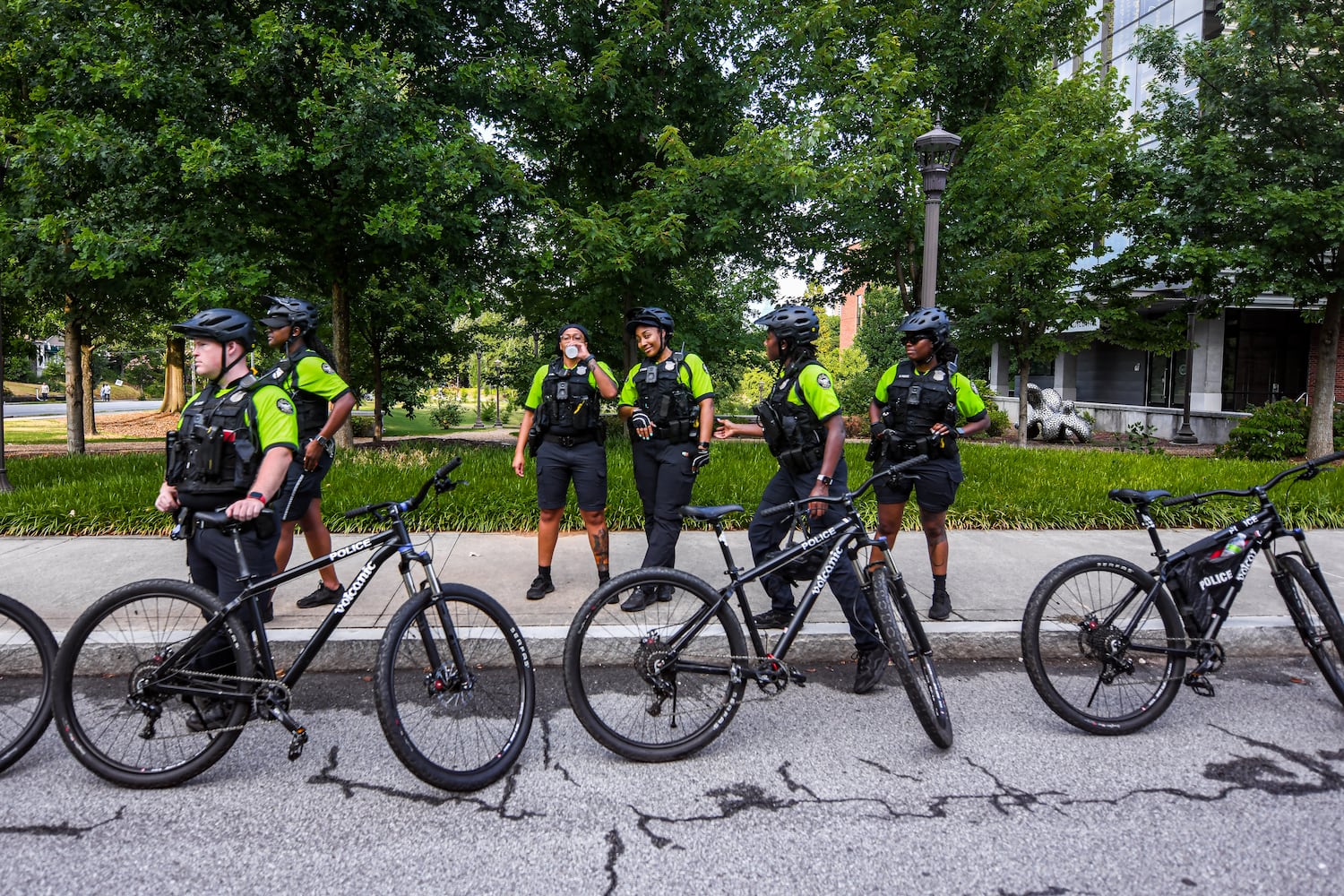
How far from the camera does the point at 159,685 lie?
10.3 ft

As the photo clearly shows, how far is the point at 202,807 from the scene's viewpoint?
2967 millimetres

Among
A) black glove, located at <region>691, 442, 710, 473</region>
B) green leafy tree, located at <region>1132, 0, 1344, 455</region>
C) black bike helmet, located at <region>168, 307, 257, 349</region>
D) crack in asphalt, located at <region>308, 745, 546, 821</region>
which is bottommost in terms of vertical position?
crack in asphalt, located at <region>308, 745, 546, 821</region>

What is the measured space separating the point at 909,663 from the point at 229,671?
2.85 m

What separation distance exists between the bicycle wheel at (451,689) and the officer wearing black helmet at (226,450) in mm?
847

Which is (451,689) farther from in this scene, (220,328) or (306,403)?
(306,403)

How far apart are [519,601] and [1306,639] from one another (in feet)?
14.5

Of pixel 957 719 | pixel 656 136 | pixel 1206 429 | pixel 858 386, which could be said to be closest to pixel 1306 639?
pixel 957 719

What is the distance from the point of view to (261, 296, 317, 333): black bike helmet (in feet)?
15.6

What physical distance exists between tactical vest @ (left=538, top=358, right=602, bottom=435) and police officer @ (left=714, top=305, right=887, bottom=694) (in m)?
0.95

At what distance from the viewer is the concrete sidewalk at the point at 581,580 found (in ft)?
15.7

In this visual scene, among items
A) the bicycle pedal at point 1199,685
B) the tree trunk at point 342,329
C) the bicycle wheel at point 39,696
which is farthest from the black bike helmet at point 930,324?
the tree trunk at point 342,329

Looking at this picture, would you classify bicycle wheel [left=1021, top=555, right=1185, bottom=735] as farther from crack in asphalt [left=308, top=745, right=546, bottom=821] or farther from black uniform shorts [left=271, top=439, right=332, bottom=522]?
black uniform shorts [left=271, top=439, right=332, bottom=522]

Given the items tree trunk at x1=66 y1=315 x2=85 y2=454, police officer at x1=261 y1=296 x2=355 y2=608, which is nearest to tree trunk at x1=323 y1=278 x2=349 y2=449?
tree trunk at x1=66 y1=315 x2=85 y2=454

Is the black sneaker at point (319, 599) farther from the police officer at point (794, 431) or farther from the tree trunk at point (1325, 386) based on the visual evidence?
the tree trunk at point (1325, 386)
